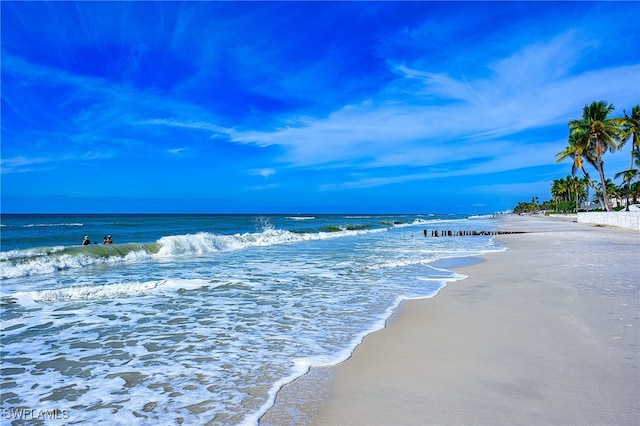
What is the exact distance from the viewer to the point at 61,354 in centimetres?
564

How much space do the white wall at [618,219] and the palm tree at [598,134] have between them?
119 inches

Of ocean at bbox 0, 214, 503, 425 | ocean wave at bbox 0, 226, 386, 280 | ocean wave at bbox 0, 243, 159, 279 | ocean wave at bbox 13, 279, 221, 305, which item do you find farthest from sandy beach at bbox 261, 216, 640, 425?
ocean wave at bbox 0, 243, 159, 279

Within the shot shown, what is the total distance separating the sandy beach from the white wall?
1215 inches

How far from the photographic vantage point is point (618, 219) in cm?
3669

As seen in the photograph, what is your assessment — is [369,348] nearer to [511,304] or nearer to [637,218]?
[511,304]

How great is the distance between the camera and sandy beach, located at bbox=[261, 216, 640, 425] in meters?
3.66

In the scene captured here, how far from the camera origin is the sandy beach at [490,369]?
3.66m

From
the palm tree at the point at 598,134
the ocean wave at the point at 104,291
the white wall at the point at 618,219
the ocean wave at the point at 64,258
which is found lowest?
the ocean wave at the point at 104,291

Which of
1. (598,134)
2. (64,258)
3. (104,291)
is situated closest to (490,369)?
(104,291)

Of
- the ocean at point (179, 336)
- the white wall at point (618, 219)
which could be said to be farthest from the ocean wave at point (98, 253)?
the white wall at point (618, 219)

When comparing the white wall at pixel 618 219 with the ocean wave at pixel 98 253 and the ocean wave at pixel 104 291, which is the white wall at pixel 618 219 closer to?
the ocean wave at pixel 98 253

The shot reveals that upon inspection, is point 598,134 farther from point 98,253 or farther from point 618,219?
point 98,253

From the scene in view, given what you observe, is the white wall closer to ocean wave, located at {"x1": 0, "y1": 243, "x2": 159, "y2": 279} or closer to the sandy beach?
the sandy beach

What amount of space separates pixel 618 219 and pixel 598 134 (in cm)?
1415
